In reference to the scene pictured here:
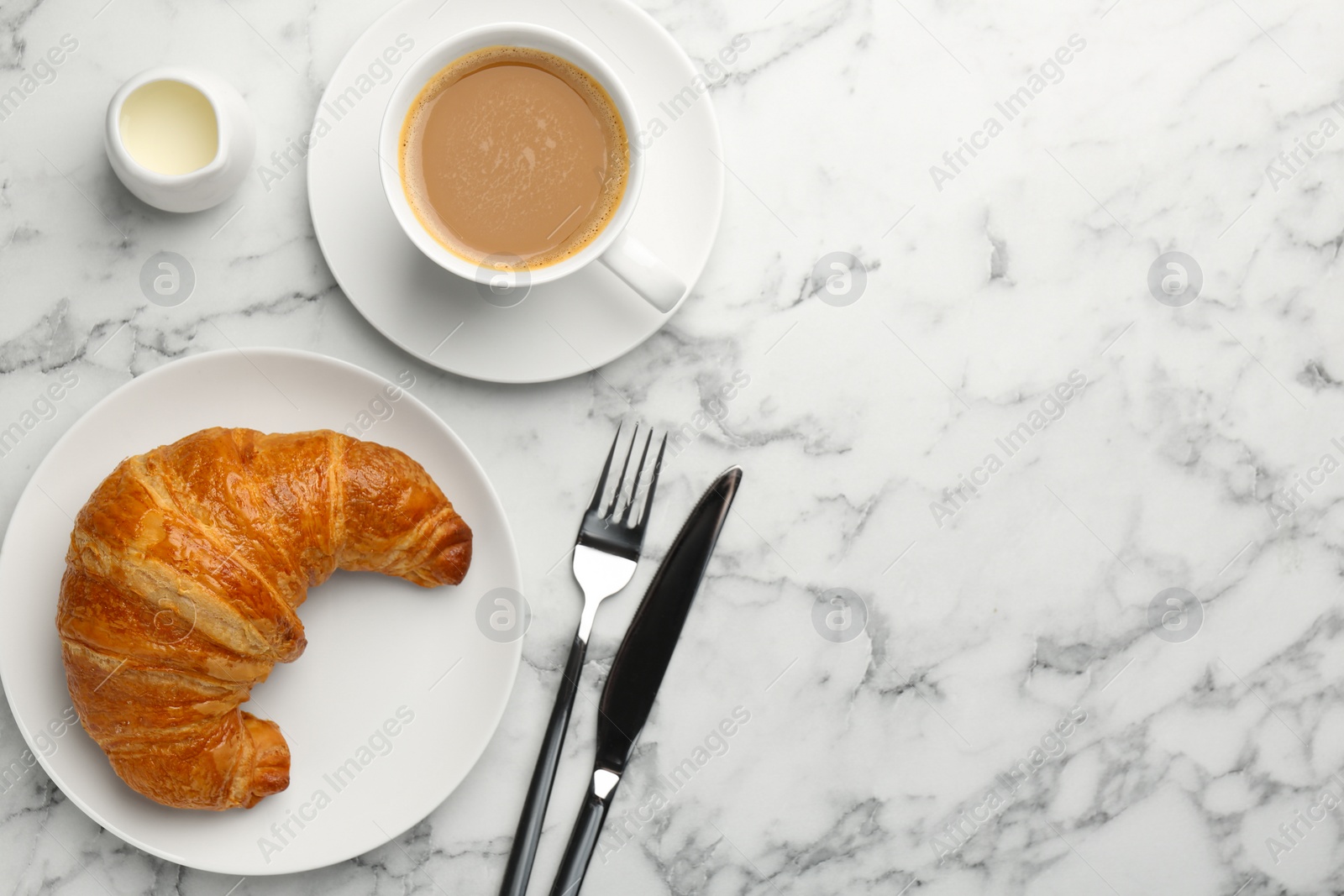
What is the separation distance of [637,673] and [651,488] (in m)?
0.34

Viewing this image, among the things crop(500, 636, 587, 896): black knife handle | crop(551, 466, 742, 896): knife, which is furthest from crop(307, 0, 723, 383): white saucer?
crop(500, 636, 587, 896): black knife handle

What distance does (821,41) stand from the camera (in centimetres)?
174

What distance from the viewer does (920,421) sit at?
1782mm

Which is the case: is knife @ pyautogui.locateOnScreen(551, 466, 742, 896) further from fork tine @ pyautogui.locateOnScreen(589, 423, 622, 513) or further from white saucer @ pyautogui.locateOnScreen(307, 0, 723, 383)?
white saucer @ pyautogui.locateOnScreen(307, 0, 723, 383)

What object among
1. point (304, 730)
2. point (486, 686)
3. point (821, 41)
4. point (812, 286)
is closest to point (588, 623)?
point (486, 686)

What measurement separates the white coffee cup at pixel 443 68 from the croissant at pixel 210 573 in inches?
13.7

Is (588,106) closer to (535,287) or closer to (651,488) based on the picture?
(535,287)

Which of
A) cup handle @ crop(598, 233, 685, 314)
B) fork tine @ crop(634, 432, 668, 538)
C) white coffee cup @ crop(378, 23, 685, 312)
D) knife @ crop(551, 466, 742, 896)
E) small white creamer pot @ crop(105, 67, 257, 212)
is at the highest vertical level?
small white creamer pot @ crop(105, 67, 257, 212)

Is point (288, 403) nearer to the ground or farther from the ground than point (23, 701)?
farther from the ground

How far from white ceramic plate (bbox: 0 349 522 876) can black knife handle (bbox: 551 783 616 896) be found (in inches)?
10.2

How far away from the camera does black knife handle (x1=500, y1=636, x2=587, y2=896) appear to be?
168cm

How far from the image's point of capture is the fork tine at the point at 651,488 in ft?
5.54

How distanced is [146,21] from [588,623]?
1.36 metres

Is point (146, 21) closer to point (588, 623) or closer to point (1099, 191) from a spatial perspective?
point (588, 623)
